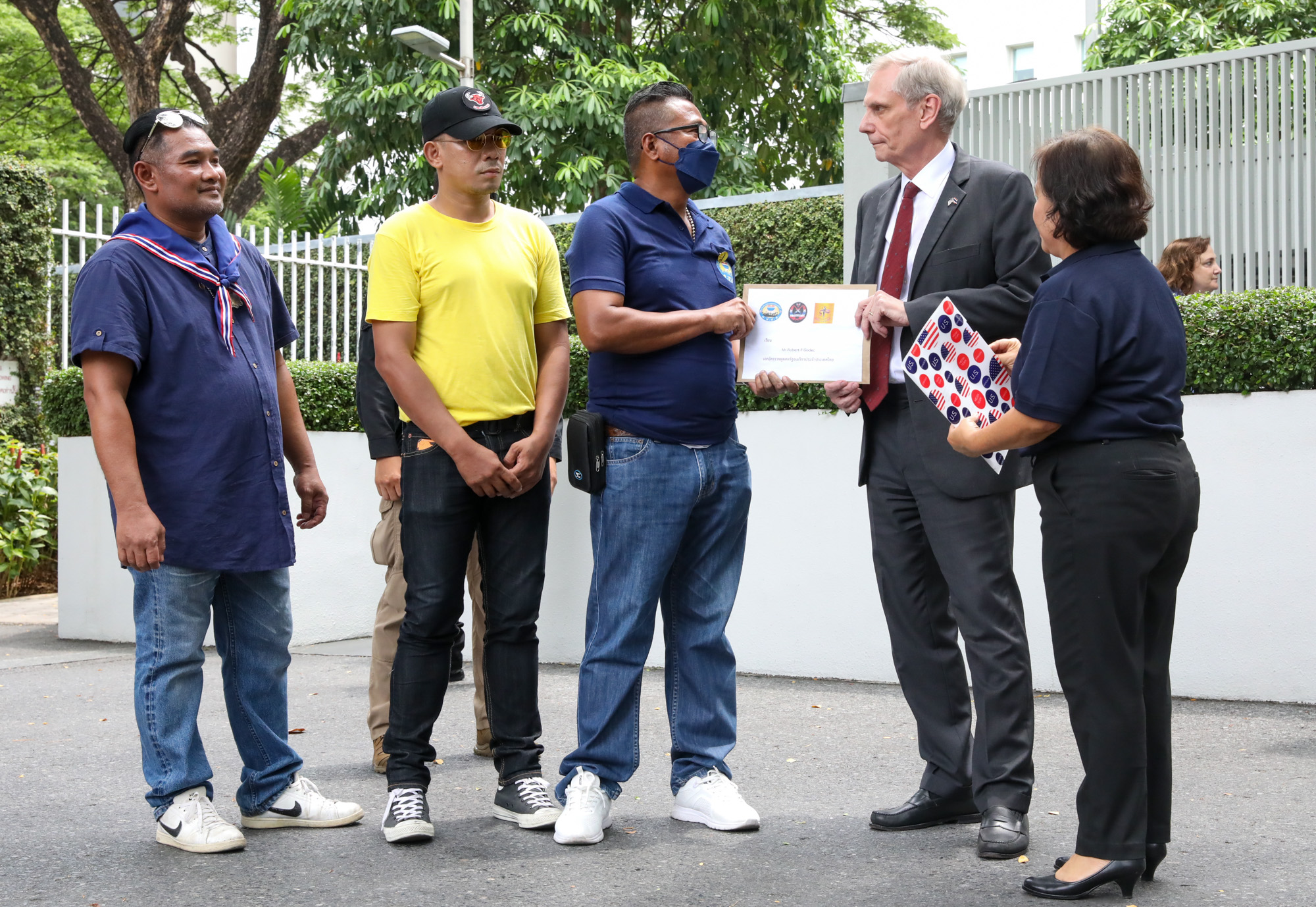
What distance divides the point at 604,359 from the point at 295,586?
4.84 metres

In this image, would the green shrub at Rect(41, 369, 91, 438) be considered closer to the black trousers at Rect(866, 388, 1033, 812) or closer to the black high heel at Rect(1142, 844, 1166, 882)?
the black trousers at Rect(866, 388, 1033, 812)

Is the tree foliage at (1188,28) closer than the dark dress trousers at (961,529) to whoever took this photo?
No

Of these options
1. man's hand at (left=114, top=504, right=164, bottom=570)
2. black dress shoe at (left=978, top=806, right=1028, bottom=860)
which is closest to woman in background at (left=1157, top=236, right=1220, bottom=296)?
black dress shoe at (left=978, top=806, right=1028, bottom=860)

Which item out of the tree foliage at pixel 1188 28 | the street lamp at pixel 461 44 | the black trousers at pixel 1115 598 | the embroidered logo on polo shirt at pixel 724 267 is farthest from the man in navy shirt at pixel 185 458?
the tree foliage at pixel 1188 28

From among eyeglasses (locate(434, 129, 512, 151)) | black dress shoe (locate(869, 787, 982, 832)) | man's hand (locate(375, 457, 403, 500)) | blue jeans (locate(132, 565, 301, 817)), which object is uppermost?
eyeglasses (locate(434, 129, 512, 151))

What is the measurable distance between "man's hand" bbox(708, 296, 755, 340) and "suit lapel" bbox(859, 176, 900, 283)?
1.43 feet

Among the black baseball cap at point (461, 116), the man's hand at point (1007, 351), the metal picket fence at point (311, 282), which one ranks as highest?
the metal picket fence at point (311, 282)

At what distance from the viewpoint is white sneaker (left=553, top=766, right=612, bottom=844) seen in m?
3.79

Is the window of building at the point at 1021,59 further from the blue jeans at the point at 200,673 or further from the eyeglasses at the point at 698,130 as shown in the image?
the blue jeans at the point at 200,673

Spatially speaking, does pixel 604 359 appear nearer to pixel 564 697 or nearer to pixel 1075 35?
pixel 564 697

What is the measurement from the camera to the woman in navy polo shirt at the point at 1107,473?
10.4 ft

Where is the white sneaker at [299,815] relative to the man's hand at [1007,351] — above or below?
below

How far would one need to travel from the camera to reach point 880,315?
150 inches

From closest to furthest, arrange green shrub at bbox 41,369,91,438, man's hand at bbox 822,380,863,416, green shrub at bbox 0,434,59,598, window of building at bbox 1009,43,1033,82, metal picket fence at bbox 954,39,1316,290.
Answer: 1. man's hand at bbox 822,380,863,416
2. metal picket fence at bbox 954,39,1316,290
3. green shrub at bbox 41,369,91,438
4. green shrub at bbox 0,434,59,598
5. window of building at bbox 1009,43,1033,82
